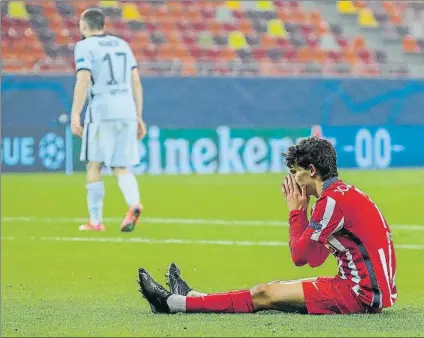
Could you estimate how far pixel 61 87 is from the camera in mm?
21562

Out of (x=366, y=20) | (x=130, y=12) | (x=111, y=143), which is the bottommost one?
(x=111, y=143)

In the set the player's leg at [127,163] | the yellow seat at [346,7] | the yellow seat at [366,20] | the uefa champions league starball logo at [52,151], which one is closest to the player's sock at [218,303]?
the player's leg at [127,163]

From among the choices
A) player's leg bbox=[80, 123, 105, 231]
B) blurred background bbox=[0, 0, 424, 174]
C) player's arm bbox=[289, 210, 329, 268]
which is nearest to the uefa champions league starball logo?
blurred background bbox=[0, 0, 424, 174]

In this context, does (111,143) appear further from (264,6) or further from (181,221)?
(264,6)

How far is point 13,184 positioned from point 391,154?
7127mm

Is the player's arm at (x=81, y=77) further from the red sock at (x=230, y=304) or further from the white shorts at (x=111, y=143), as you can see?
the red sock at (x=230, y=304)

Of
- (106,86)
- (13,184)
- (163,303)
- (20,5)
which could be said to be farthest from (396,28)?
(163,303)

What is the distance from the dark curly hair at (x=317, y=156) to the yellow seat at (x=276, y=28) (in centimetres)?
1983

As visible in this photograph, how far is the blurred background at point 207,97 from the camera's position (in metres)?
21.5

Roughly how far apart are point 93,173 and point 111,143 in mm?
414

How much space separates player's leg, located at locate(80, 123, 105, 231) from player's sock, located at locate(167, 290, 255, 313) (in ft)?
19.0

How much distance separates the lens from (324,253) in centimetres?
682

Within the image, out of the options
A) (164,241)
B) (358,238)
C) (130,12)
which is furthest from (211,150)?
(358,238)

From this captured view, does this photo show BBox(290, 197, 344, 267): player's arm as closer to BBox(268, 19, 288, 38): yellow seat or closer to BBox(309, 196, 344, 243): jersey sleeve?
BBox(309, 196, 344, 243): jersey sleeve
